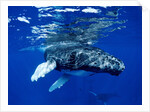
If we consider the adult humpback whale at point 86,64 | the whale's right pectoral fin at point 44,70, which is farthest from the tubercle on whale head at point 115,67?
the whale's right pectoral fin at point 44,70

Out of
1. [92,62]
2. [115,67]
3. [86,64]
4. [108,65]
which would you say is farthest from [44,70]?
[115,67]

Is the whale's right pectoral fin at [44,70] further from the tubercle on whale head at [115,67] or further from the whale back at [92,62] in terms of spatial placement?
the tubercle on whale head at [115,67]

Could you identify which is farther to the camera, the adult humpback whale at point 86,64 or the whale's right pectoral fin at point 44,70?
the whale's right pectoral fin at point 44,70

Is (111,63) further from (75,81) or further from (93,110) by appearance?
(75,81)

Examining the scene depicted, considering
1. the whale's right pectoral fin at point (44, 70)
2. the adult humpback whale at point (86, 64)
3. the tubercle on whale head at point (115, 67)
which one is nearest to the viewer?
the tubercle on whale head at point (115, 67)

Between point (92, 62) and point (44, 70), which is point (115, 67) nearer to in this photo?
point (92, 62)

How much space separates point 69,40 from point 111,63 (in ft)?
34.0

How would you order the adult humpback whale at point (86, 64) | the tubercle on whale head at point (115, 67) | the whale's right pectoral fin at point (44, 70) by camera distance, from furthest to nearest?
the whale's right pectoral fin at point (44, 70) → the adult humpback whale at point (86, 64) → the tubercle on whale head at point (115, 67)

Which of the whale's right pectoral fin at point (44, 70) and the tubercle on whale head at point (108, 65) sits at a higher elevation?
the tubercle on whale head at point (108, 65)

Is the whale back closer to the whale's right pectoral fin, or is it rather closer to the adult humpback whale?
the adult humpback whale

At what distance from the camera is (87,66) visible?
4.91 metres

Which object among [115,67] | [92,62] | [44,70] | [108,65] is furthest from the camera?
[44,70]

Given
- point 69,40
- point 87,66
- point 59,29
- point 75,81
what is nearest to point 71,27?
point 59,29

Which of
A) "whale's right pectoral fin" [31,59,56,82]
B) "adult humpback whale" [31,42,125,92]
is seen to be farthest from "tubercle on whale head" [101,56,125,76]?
"whale's right pectoral fin" [31,59,56,82]
